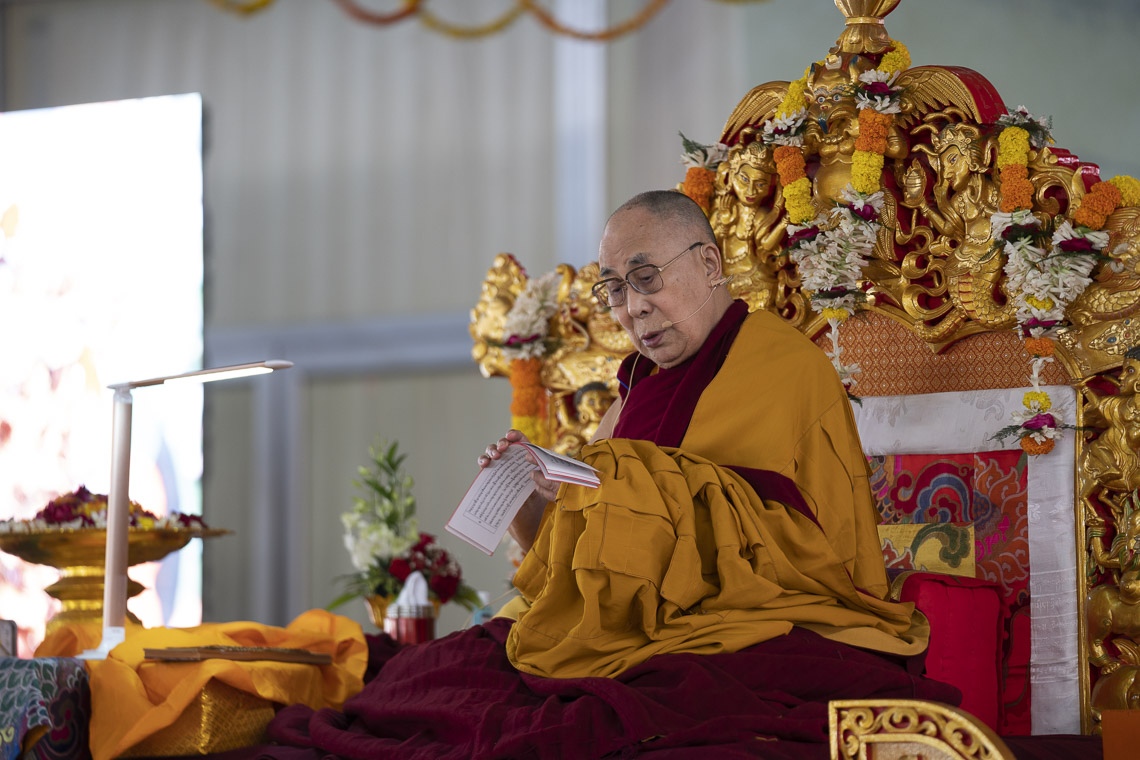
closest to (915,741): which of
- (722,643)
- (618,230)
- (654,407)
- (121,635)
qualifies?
(722,643)

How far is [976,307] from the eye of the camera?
12.2 feet

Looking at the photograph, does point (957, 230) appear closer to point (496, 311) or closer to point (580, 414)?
point (580, 414)

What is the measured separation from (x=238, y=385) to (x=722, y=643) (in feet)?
15.9

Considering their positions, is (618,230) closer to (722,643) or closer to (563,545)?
(563,545)

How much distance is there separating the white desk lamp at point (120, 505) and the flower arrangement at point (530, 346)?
4.22ft

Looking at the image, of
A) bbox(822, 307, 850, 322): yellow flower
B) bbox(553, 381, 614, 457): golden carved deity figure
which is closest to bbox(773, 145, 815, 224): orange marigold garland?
bbox(822, 307, 850, 322): yellow flower

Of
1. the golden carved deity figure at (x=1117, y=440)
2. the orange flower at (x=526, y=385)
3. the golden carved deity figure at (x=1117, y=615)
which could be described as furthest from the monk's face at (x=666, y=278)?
the orange flower at (x=526, y=385)

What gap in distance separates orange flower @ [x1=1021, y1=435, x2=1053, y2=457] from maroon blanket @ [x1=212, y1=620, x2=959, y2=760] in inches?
39.2

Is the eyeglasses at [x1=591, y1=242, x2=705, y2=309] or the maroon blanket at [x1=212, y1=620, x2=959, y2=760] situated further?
the eyeglasses at [x1=591, y1=242, x2=705, y2=309]

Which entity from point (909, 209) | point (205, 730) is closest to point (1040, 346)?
point (909, 209)

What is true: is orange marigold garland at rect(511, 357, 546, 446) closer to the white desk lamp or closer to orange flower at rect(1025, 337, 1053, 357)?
the white desk lamp

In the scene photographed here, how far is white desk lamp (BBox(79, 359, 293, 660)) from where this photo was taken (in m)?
3.43

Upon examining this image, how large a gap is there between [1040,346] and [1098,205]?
402 mm

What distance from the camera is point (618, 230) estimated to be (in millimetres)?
3328
